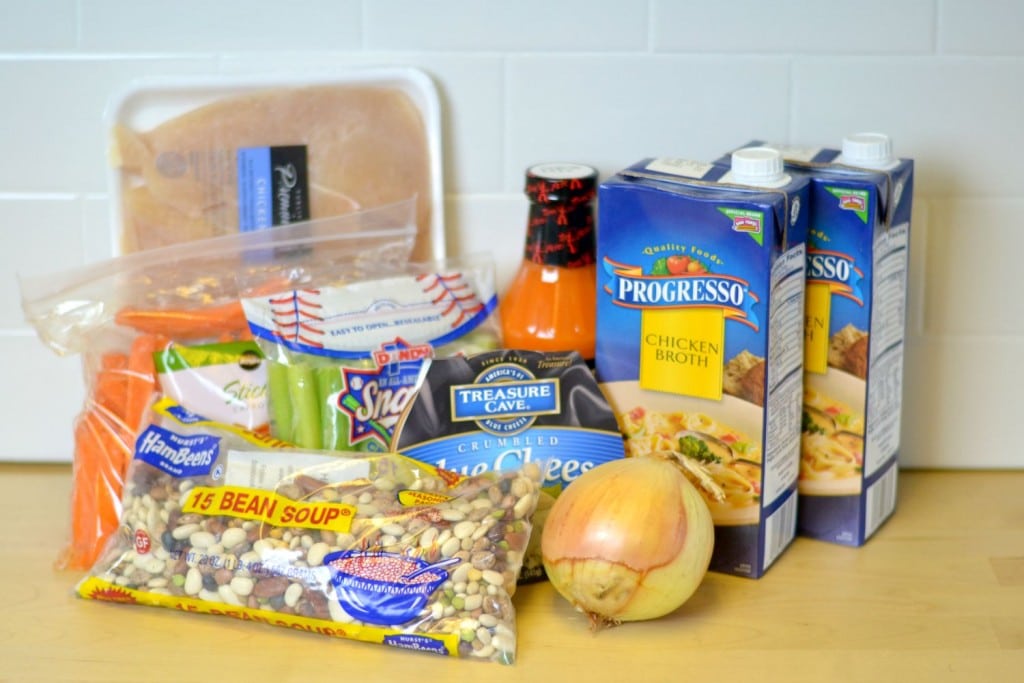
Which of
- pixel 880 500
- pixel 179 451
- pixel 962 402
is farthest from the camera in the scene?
pixel 962 402

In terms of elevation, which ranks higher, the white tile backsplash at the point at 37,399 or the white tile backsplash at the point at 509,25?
the white tile backsplash at the point at 509,25

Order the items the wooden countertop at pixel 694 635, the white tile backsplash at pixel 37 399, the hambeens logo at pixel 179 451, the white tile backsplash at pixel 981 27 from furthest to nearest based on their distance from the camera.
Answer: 1. the white tile backsplash at pixel 37 399
2. the white tile backsplash at pixel 981 27
3. the hambeens logo at pixel 179 451
4. the wooden countertop at pixel 694 635

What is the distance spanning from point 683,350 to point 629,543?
0.17 m

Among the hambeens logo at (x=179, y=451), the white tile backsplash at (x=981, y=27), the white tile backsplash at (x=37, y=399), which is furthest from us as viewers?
the white tile backsplash at (x=37, y=399)

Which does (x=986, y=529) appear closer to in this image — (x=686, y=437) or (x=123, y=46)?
(x=686, y=437)

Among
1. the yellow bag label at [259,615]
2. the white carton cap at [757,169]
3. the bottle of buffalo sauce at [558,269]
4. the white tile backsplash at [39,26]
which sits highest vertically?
the white tile backsplash at [39,26]

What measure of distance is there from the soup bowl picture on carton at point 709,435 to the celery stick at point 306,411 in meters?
0.25

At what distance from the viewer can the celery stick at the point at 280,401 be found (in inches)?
42.8

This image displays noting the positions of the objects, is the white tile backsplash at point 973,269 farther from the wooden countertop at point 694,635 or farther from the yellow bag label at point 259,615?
the yellow bag label at point 259,615

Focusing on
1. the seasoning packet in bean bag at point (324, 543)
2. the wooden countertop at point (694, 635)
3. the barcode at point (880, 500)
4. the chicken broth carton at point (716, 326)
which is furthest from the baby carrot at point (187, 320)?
the barcode at point (880, 500)

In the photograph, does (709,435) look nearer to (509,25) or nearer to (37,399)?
(509,25)

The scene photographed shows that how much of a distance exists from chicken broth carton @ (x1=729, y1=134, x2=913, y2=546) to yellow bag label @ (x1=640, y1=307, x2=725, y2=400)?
11 centimetres

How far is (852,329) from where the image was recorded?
40.7 inches

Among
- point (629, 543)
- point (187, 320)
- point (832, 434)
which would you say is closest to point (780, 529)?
point (832, 434)
